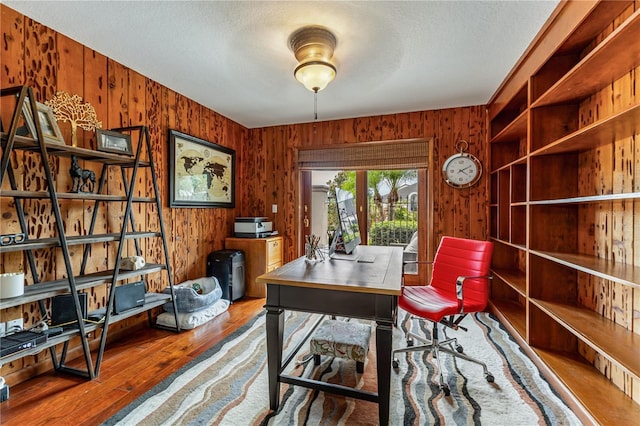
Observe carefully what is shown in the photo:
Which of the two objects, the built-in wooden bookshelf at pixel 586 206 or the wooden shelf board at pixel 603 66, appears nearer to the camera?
the wooden shelf board at pixel 603 66

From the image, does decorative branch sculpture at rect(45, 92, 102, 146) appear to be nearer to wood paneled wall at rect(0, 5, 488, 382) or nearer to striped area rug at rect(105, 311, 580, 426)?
wood paneled wall at rect(0, 5, 488, 382)

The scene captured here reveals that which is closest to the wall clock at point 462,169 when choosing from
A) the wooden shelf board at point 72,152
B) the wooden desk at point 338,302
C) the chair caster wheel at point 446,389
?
the wooden desk at point 338,302

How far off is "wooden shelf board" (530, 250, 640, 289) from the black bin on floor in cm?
304

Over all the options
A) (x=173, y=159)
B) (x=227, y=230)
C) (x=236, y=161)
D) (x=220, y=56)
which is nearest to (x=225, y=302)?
(x=227, y=230)

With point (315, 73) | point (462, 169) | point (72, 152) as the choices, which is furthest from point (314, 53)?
point (462, 169)

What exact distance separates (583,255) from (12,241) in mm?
3670

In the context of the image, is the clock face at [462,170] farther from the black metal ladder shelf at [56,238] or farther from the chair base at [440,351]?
the black metal ladder shelf at [56,238]

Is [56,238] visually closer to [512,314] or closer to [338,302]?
[338,302]

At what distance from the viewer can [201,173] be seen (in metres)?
3.53

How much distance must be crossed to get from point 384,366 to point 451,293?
1.10 meters

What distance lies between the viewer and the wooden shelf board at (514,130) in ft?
8.13

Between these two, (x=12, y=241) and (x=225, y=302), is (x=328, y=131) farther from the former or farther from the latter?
(x=12, y=241)

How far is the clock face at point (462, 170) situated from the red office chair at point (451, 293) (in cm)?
134

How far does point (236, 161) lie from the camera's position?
4199 mm
